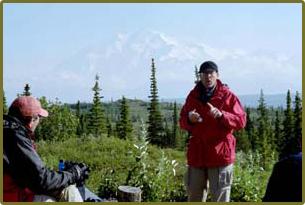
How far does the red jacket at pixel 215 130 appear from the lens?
6.03 metres

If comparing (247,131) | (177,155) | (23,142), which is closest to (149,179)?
(23,142)

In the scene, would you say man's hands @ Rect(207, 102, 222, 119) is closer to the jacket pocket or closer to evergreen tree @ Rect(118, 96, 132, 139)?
the jacket pocket

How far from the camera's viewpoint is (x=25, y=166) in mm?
4559

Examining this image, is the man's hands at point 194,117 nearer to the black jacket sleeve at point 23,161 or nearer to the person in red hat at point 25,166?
the person in red hat at point 25,166

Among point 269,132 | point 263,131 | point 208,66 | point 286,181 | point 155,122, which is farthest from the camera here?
point 269,132

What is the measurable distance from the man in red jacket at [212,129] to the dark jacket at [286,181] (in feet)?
5.54

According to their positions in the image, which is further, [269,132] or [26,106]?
[269,132]

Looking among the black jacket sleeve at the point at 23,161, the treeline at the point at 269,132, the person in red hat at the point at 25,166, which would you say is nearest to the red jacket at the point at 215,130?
the person in red hat at the point at 25,166

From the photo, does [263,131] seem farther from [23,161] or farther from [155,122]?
[23,161]

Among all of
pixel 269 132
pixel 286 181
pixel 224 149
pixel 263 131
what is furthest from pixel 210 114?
pixel 269 132

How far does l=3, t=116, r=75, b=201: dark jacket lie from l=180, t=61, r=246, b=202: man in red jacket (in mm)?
1824

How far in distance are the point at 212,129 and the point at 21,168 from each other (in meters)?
2.21

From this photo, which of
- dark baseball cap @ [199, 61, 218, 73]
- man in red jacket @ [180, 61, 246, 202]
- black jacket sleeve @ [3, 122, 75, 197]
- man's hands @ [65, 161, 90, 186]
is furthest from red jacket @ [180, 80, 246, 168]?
black jacket sleeve @ [3, 122, 75, 197]

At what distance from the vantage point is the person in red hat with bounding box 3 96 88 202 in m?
4.57
